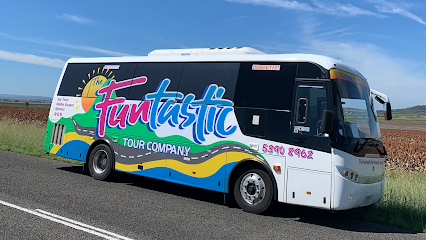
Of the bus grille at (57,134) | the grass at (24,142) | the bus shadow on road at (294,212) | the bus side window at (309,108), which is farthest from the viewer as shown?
the grass at (24,142)

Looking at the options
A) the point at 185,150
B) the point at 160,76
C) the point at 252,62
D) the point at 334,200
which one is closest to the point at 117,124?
the point at 160,76

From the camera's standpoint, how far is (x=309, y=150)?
22.1ft

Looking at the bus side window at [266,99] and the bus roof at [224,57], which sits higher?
the bus roof at [224,57]

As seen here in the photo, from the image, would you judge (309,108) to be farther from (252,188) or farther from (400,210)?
(400,210)

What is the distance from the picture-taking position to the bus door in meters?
6.61

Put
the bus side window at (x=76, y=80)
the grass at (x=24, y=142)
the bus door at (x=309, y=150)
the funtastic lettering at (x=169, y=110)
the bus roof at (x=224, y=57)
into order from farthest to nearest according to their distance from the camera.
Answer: the grass at (x=24, y=142), the bus side window at (x=76, y=80), the funtastic lettering at (x=169, y=110), the bus roof at (x=224, y=57), the bus door at (x=309, y=150)

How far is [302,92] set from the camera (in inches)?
275

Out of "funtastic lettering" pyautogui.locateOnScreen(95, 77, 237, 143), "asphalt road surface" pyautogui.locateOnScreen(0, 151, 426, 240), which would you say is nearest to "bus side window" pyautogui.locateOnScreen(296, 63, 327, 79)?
"funtastic lettering" pyautogui.locateOnScreen(95, 77, 237, 143)

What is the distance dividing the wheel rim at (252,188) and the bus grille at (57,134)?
19.5 feet

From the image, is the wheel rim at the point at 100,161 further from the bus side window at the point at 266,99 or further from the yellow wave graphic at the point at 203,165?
the bus side window at the point at 266,99

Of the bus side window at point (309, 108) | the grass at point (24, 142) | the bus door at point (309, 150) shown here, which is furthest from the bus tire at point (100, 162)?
the bus side window at point (309, 108)

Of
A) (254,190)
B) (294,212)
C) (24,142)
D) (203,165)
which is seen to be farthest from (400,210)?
(24,142)

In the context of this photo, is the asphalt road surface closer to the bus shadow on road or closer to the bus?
the bus shadow on road

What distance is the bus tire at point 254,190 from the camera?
7195 mm
